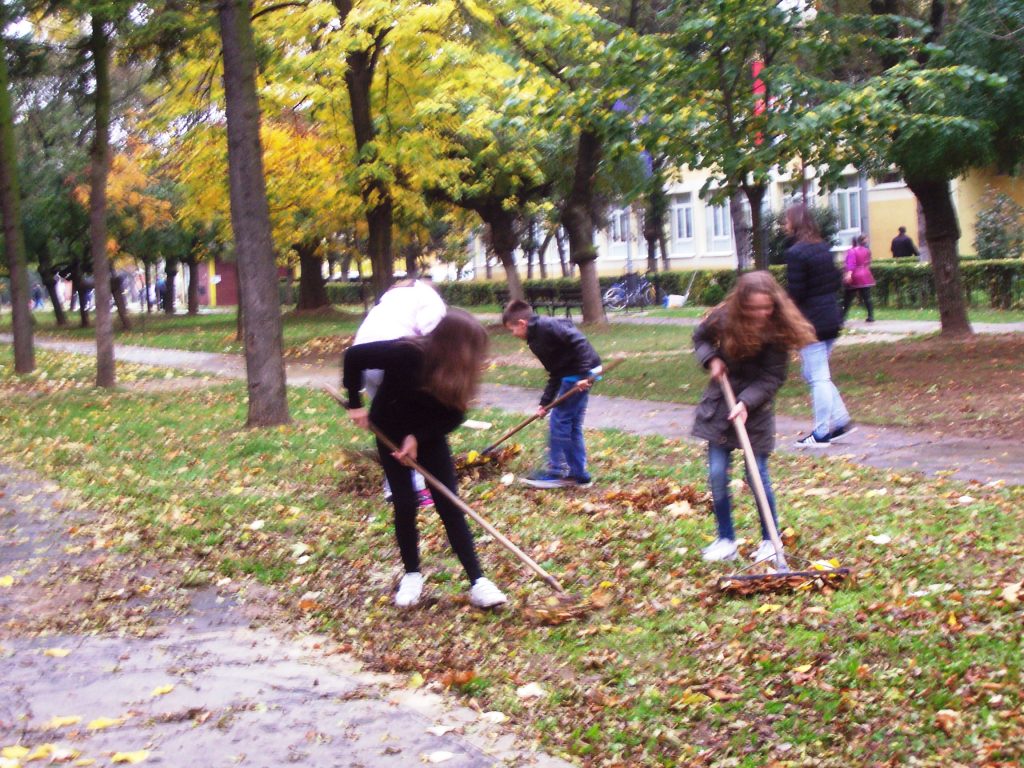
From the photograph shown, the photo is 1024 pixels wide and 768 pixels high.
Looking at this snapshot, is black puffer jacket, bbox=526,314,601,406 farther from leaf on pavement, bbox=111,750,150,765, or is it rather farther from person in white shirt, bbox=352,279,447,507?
leaf on pavement, bbox=111,750,150,765

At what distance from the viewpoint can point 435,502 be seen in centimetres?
654

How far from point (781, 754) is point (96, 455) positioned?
8.90m

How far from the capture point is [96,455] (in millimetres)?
12031

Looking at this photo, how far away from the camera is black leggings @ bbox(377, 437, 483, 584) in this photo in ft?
21.4

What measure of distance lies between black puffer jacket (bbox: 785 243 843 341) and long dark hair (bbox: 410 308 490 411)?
4590 mm

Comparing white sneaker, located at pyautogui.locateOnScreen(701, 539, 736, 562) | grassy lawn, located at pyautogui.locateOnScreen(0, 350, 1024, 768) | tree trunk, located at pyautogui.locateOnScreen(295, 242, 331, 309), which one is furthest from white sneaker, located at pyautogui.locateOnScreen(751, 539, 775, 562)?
tree trunk, located at pyautogui.locateOnScreen(295, 242, 331, 309)

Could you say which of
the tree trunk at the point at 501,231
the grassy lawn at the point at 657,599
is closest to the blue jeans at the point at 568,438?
the grassy lawn at the point at 657,599

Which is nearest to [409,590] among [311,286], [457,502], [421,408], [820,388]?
[457,502]

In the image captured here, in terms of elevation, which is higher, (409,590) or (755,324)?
(755,324)

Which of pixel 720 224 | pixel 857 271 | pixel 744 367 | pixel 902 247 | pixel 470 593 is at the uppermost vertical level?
pixel 720 224

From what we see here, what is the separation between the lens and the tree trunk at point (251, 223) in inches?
489

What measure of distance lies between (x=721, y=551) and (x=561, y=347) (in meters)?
2.29

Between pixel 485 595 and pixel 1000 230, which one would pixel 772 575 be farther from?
pixel 1000 230

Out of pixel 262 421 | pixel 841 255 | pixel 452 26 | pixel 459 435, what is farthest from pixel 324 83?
pixel 841 255
